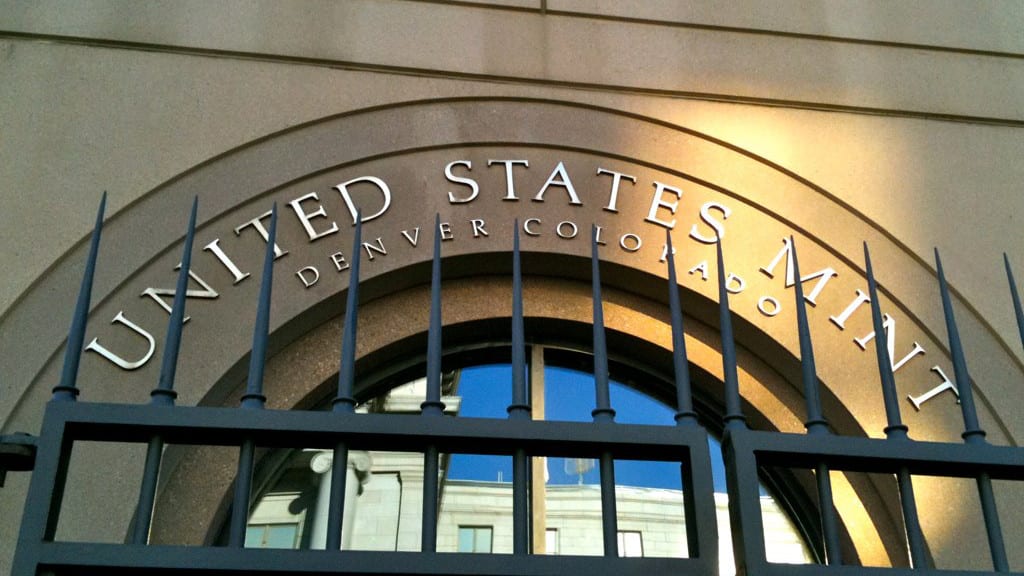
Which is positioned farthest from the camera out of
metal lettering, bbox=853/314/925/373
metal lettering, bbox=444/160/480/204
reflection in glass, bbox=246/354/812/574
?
metal lettering, bbox=444/160/480/204

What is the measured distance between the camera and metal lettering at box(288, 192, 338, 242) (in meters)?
5.88

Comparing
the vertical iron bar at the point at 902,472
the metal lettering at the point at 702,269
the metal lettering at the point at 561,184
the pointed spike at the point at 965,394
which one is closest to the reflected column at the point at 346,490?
the metal lettering at the point at 561,184

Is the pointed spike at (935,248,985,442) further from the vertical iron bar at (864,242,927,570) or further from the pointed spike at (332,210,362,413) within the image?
the pointed spike at (332,210,362,413)

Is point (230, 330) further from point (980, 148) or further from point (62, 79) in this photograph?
point (980, 148)

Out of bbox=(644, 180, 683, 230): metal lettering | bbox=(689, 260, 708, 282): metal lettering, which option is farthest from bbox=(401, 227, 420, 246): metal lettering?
bbox=(689, 260, 708, 282): metal lettering

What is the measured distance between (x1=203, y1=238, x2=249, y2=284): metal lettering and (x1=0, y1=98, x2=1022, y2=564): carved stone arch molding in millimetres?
13

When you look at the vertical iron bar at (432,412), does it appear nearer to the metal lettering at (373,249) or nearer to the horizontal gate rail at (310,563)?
the horizontal gate rail at (310,563)

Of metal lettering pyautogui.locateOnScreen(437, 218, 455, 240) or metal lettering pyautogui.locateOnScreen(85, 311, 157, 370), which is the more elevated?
metal lettering pyautogui.locateOnScreen(437, 218, 455, 240)

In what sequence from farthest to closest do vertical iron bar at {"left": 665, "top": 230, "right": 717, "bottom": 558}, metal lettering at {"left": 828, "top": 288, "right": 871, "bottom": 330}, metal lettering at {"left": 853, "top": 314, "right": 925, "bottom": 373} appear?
metal lettering at {"left": 828, "top": 288, "right": 871, "bottom": 330}, metal lettering at {"left": 853, "top": 314, "right": 925, "bottom": 373}, vertical iron bar at {"left": 665, "top": 230, "right": 717, "bottom": 558}

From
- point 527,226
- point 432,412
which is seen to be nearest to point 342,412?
point 432,412

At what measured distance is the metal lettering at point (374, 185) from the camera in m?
6.00

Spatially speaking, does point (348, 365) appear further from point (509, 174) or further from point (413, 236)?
point (509, 174)

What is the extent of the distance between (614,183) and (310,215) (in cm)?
181

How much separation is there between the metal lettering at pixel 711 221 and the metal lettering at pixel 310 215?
6.88 ft
